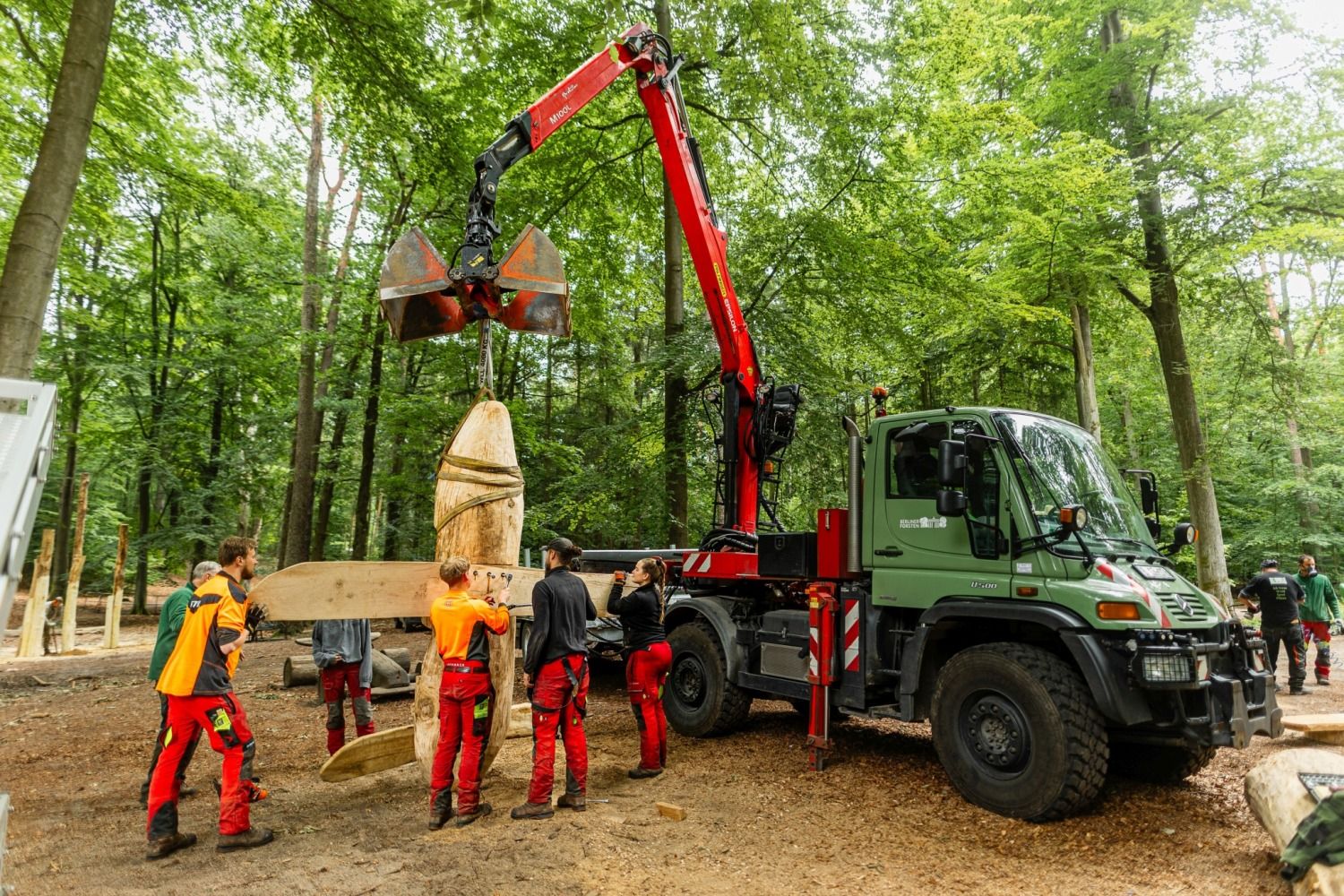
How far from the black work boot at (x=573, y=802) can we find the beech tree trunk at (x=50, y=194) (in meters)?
4.97

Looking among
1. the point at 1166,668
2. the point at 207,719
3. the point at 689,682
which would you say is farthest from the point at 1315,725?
the point at 207,719

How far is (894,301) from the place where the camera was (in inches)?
490

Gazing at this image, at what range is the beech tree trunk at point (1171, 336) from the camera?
39.1 ft

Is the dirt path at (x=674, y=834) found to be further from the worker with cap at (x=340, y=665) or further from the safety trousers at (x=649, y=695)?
the worker with cap at (x=340, y=665)

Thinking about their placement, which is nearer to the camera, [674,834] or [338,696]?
[674,834]

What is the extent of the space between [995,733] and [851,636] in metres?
1.28

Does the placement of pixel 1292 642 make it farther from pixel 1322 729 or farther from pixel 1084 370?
pixel 1084 370

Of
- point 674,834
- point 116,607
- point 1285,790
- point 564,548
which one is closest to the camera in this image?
point 1285,790

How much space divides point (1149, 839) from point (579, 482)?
9524mm

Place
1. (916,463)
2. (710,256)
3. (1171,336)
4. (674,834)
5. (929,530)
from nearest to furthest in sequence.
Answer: (674,834) < (929,530) < (916,463) < (710,256) < (1171,336)

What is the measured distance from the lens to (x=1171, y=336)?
1270 centimetres

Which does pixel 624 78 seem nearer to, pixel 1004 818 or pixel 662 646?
pixel 662 646

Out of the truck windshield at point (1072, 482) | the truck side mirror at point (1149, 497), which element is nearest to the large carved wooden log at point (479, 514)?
the truck windshield at point (1072, 482)

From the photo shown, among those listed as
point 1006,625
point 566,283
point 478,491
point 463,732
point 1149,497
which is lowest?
point 463,732
